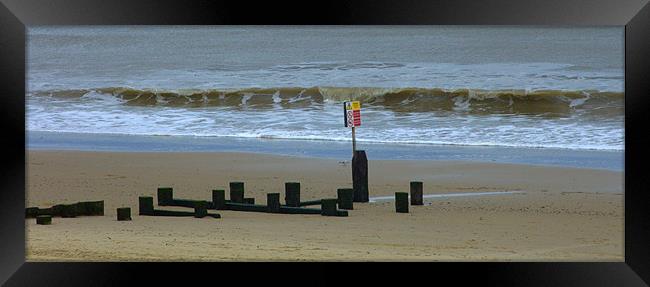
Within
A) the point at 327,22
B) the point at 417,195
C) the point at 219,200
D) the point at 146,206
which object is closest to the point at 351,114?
the point at 417,195

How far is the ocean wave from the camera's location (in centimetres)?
1827

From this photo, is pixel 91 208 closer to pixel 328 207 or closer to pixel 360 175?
pixel 328 207

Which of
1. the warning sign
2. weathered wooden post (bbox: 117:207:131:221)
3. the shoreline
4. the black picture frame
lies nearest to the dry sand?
weathered wooden post (bbox: 117:207:131:221)

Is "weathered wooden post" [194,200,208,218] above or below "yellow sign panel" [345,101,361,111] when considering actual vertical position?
below

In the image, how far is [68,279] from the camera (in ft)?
11.8

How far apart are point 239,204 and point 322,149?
5150 millimetres

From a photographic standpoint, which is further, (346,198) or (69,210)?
(346,198)

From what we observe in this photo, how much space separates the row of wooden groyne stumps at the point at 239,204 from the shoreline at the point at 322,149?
12.0 feet

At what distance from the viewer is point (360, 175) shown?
838 centimetres

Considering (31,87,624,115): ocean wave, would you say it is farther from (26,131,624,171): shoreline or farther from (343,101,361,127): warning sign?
(343,101,361,127): warning sign

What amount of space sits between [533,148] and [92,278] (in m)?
10.0

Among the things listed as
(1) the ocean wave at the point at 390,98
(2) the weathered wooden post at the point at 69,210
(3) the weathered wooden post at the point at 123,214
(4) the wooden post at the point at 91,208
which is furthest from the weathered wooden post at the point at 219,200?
(1) the ocean wave at the point at 390,98

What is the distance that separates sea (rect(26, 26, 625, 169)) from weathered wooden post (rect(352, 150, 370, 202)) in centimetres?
116

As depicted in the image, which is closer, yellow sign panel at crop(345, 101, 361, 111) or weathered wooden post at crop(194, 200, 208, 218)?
weathered wooden post at crop(194, 200, 208, 218)
